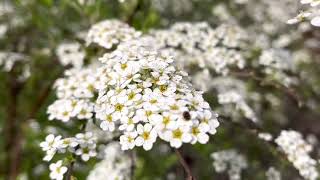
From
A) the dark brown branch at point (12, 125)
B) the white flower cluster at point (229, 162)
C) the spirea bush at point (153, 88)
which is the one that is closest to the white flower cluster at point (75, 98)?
the spirea bush at point (153, 88)

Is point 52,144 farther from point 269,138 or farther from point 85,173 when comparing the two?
point 85,173

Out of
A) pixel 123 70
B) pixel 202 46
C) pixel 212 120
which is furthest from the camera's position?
pixel 202 46

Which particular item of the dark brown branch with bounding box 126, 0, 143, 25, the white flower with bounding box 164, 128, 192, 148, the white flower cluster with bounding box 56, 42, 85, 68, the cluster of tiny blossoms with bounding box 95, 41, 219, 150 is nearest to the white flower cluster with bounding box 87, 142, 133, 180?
the white flower cluster with bounding box 56, 42, 85, 68

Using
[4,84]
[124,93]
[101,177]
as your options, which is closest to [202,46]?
[101,177]

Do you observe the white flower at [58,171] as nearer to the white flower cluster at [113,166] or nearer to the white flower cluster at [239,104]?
the white flower cluster at [113,166]

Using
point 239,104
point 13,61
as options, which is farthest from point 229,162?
point 13,61

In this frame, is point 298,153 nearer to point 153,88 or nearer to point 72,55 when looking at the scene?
point 153,88

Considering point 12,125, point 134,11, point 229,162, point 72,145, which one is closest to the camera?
point 72,145

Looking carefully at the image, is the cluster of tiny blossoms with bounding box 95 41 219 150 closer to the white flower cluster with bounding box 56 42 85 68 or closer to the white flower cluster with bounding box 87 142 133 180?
the white flower cluster with bounding box 87 142 133 180
